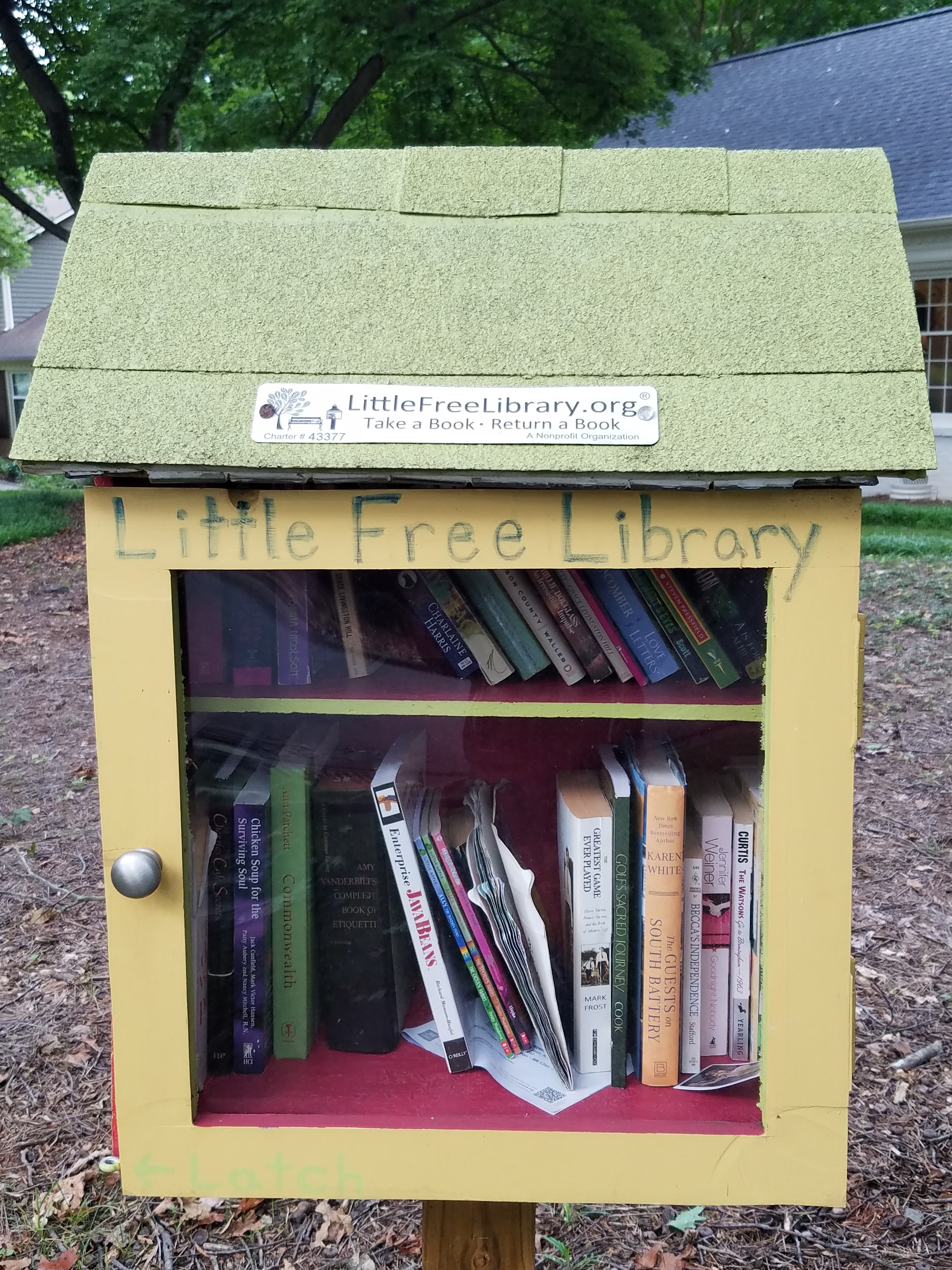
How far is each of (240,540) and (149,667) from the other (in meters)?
0.17

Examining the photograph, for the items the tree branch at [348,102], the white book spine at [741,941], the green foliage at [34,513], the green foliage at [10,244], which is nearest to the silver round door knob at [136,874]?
the white book spine at [741,941]

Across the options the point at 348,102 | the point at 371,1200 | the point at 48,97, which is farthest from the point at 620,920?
the point at 48,97

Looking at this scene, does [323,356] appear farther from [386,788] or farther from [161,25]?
[161,25]

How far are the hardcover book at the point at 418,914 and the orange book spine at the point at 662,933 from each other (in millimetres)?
233

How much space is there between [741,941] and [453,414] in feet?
2.32

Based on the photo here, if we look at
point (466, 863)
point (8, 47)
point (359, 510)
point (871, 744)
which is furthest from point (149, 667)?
point (8, 47)

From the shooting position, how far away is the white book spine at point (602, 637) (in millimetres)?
1306

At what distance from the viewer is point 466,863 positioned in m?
1.35

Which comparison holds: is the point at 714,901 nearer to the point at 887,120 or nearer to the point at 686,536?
the point at 686,536

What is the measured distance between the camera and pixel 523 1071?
133 centimetres

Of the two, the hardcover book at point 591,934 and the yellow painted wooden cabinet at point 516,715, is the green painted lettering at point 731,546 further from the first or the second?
the hardcover book at point 591,934

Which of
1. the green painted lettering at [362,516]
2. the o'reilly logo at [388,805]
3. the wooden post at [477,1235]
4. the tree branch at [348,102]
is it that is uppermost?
the tree branch at [348,102]

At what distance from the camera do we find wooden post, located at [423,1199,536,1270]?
141 cm

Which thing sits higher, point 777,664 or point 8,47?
point 8,47
